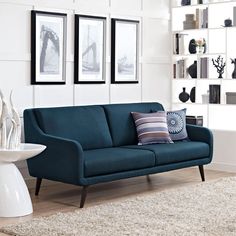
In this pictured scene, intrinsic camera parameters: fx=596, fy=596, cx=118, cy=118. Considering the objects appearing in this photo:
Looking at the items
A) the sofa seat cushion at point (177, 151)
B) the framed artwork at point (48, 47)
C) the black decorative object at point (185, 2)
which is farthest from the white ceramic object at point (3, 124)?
the black decorative object at point (185, 2)

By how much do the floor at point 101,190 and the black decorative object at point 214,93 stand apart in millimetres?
893

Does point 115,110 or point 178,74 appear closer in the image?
point 115,110

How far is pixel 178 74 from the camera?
7867 millimetres

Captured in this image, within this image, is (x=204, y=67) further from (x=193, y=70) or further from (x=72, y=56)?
(x=72, y=56)

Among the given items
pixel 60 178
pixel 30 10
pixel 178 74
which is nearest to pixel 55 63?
pixel 30 10

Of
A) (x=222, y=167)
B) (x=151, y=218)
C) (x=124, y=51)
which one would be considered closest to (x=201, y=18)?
(x=124, y=51)

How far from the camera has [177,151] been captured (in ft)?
20.1

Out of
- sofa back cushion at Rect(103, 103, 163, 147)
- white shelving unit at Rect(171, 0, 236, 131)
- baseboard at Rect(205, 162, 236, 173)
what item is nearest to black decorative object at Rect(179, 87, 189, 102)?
white shelving unit at Rect(171, 0, 236, 131)

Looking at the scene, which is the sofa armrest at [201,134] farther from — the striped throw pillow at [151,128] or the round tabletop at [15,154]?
the round tabletop at [15,154]

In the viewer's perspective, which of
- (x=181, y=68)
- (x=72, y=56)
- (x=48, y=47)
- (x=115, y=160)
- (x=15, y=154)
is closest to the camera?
(x=15, y=154)

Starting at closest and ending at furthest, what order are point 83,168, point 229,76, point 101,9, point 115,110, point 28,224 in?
point 28,224 < point 83,168 < point 115,110 < point 101,9 < point 229,76

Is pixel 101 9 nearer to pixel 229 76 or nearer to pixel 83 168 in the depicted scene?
pixel 229 76

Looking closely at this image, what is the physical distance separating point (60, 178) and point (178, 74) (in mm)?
3036

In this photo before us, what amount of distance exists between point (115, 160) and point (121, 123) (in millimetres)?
1040
